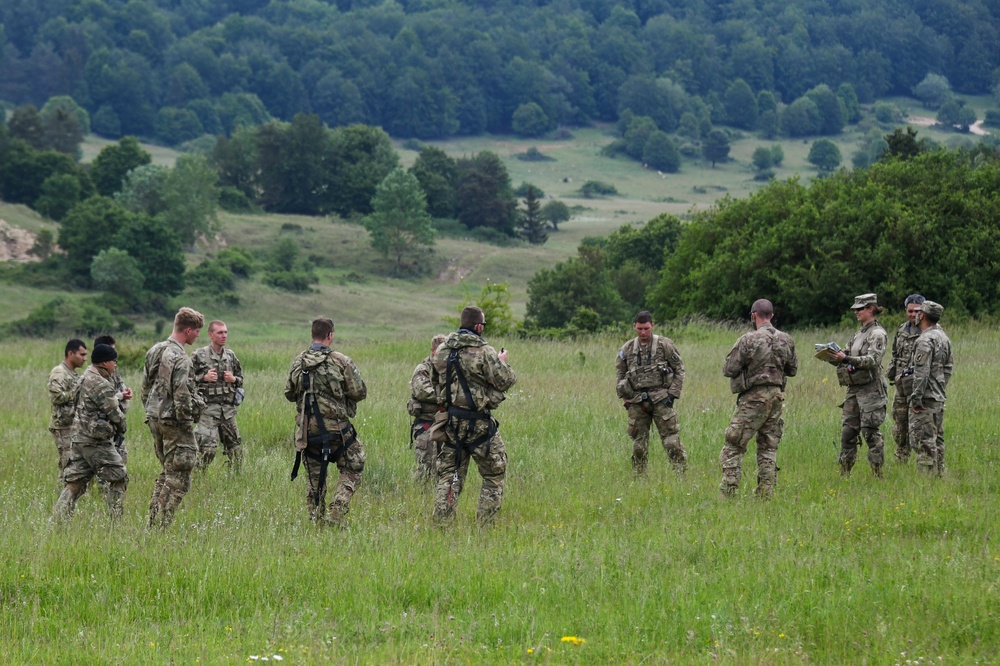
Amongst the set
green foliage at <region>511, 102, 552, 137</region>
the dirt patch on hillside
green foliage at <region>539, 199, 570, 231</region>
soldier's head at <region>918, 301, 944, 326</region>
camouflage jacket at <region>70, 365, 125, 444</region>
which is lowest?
camouflage jacket at <region>70, 365, 125, 444</region>

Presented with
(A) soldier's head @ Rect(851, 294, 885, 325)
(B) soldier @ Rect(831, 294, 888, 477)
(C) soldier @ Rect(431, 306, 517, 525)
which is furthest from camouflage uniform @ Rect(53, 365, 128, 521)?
(A) soldier's head @ Rect(851, 294, 885, 325)

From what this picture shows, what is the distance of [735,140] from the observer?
18600 centimetres

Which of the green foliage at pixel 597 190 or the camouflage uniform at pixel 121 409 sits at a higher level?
the green foliage at pixel 597 190

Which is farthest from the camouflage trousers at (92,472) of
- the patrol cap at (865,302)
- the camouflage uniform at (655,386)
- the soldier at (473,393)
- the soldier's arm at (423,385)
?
the patrol cap at (865,302)

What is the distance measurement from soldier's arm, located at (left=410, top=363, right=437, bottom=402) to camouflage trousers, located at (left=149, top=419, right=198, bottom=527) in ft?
7.30

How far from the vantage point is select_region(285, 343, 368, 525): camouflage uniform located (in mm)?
10289

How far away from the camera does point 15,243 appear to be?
237 ft

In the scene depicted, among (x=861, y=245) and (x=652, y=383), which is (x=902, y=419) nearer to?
(x=652, y=383)

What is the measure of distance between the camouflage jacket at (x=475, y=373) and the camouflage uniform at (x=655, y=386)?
9.53ft

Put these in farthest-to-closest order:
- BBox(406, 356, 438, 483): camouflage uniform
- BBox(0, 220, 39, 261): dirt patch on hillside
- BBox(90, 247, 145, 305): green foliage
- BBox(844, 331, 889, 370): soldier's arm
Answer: BBox(0, 220, 39, 261): dirt patch on hillside
BBox(90, 247, 145, 305): green foliage
BBox(844, 331, 889, 370): soldier's arm
BBox(406, 356, 438, 483): camouflage uniform

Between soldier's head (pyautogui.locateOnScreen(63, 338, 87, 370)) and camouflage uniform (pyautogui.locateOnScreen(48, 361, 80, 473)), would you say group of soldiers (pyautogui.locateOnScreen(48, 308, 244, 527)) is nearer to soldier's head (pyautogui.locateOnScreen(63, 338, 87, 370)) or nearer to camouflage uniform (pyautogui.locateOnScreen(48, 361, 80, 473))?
soldier's head (pyautogui.locateOnScreen(63, 338, 87, 370))

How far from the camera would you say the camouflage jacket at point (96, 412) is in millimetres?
10680

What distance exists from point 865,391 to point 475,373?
4544 millimetres

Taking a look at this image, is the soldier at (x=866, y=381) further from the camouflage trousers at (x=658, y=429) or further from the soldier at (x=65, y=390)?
the soldier at (x=65, y=390)
